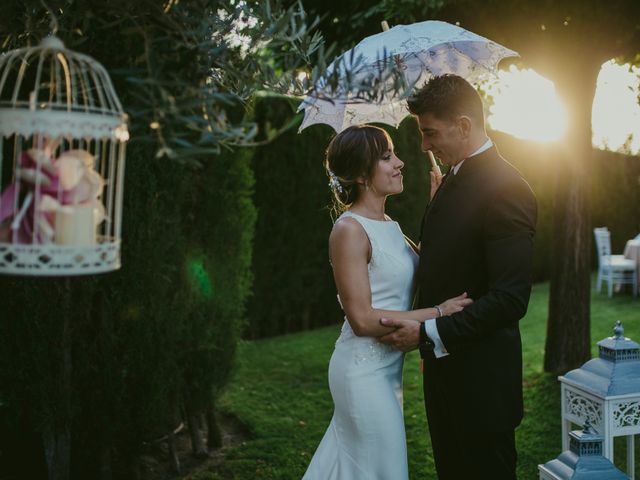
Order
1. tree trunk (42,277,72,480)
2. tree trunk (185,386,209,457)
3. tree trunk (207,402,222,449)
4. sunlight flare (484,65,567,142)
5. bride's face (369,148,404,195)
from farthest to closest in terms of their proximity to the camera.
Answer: sunlight flare (484,65,567,142), tree trunk (207,402,222,449), tree trunk (185,386,209,457), tree trunk (42,277,72,480), bride's face (369,148,404,195)

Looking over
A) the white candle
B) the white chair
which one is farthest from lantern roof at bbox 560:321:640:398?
the white chair

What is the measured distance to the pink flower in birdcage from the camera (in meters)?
1.34

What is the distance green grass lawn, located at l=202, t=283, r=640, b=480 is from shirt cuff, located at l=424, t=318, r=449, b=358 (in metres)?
2.11

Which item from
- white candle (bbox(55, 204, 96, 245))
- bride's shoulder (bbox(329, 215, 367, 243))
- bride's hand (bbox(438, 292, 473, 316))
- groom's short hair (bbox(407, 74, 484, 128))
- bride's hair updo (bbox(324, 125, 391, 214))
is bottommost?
bride's hand (bbox(438, 292, 473, 316))

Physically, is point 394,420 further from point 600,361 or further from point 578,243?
point 578,243

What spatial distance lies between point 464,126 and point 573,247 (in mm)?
4240

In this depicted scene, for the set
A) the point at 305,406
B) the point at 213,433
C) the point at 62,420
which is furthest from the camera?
the point at 305,406

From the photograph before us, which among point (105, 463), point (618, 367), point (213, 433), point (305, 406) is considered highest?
point (618, 367)

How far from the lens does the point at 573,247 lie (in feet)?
21.5

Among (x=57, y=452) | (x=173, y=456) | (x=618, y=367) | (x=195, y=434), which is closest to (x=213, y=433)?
(x=195, y=434)

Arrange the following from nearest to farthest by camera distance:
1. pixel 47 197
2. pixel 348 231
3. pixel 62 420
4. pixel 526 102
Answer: pixel 47 197 < pixel 348 231 < pixel 62 420 < pixel 526 102

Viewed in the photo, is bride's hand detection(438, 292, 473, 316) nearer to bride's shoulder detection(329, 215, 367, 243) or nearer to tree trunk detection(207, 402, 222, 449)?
bride's shoulder detection(329, 215, 367, 243)

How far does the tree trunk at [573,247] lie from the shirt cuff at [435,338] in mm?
4343

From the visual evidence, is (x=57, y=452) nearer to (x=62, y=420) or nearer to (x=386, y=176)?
(x=62, y=420)
